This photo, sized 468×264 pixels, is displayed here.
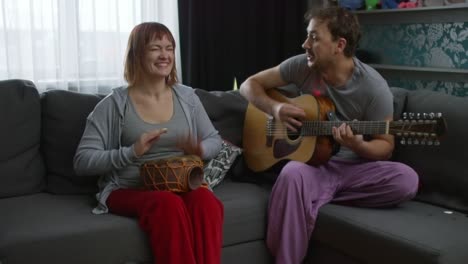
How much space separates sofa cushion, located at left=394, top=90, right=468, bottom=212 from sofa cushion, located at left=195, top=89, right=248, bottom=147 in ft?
2.48

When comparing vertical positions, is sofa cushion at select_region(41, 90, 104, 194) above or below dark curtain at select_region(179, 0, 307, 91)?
below

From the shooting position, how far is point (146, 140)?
2.05 m

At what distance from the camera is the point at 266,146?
254cm

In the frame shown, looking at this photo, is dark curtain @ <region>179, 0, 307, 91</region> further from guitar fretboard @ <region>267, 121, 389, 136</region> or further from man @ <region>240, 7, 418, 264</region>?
guitar fretboard @ <region>267, 121, 389, 136</region>

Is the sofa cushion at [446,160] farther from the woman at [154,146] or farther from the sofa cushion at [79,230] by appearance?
the woman at [154,146]

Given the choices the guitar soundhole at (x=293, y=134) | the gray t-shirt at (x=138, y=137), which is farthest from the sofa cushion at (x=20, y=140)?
the guitar soundhole at (x=293, y=134)

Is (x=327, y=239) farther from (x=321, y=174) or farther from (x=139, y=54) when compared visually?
(x=139, y=54)

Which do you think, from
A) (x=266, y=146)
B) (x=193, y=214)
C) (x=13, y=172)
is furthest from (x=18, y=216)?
(x=266, y=146)

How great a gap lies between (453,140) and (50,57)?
7.25 feet

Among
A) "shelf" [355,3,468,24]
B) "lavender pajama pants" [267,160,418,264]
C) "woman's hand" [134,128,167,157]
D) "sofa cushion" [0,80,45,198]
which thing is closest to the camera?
"woman's hand" [134,128,167,157]

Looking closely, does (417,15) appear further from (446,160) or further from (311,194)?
(311,194)

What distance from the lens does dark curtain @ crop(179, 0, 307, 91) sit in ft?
12.2

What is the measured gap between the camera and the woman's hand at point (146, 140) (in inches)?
80.7

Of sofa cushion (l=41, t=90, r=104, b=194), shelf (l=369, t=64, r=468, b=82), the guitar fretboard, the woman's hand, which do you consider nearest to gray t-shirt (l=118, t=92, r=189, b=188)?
the woman's hand
